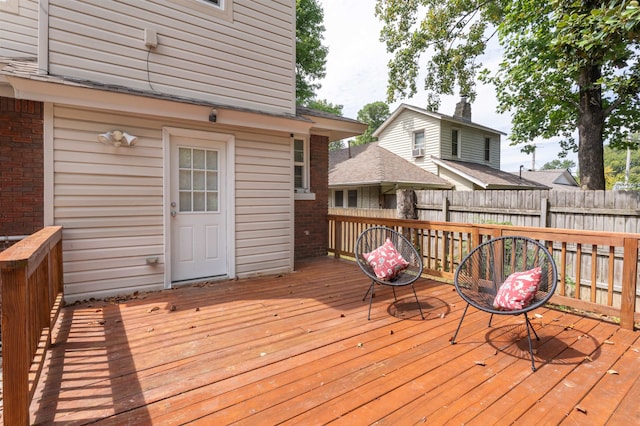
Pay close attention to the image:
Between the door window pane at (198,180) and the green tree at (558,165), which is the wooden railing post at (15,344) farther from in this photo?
the green tree at (558,165)

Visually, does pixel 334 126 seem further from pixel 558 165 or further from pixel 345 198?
pixel 558 165

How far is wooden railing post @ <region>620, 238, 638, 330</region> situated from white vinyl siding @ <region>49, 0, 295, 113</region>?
15.1 ft

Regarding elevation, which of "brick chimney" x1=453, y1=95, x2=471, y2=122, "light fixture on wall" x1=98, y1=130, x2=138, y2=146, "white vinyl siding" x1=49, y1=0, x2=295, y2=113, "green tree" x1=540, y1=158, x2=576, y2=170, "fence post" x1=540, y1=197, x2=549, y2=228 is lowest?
"fence post" x1=540, y1=197, x2=549, y2=228

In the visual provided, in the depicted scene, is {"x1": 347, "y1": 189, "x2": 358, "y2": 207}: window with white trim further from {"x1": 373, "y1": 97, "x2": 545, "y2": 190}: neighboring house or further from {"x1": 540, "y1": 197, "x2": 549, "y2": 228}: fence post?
{"x1": 540, "y1": 197, "x2": 549, "y2": 228}: fence post

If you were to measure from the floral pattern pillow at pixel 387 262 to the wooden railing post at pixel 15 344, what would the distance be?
112 inches

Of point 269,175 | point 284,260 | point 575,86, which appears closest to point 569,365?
point 284,260

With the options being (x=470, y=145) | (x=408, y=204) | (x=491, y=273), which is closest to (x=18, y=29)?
(x=491, y=273)

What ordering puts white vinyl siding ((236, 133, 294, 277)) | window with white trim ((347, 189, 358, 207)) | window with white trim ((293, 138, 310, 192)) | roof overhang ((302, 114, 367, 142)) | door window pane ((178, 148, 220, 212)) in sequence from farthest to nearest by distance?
window with white trim ((347, 189, 358, 207)) < window with white trim ((293, 138, 310, 192)) < roof overhang ((302, 114, 367, 142)) < white vinyl siding ((236, 133, 294, 277)) < door window pane ((178, 148, 220, 212))

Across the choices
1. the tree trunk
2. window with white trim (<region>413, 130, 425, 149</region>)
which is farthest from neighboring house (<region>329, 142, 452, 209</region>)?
the tree trunk

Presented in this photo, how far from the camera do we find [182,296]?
13.0 feet

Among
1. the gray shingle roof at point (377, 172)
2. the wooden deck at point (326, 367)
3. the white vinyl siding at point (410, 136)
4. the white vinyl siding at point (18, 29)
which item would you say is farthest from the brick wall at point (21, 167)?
the white vinyl siding at point (410, 136)

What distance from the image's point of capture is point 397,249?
3.95 metres

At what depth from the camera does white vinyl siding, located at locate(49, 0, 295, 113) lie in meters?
3.60

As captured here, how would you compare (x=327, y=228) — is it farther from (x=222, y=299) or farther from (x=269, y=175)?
(x=222, y=299)
